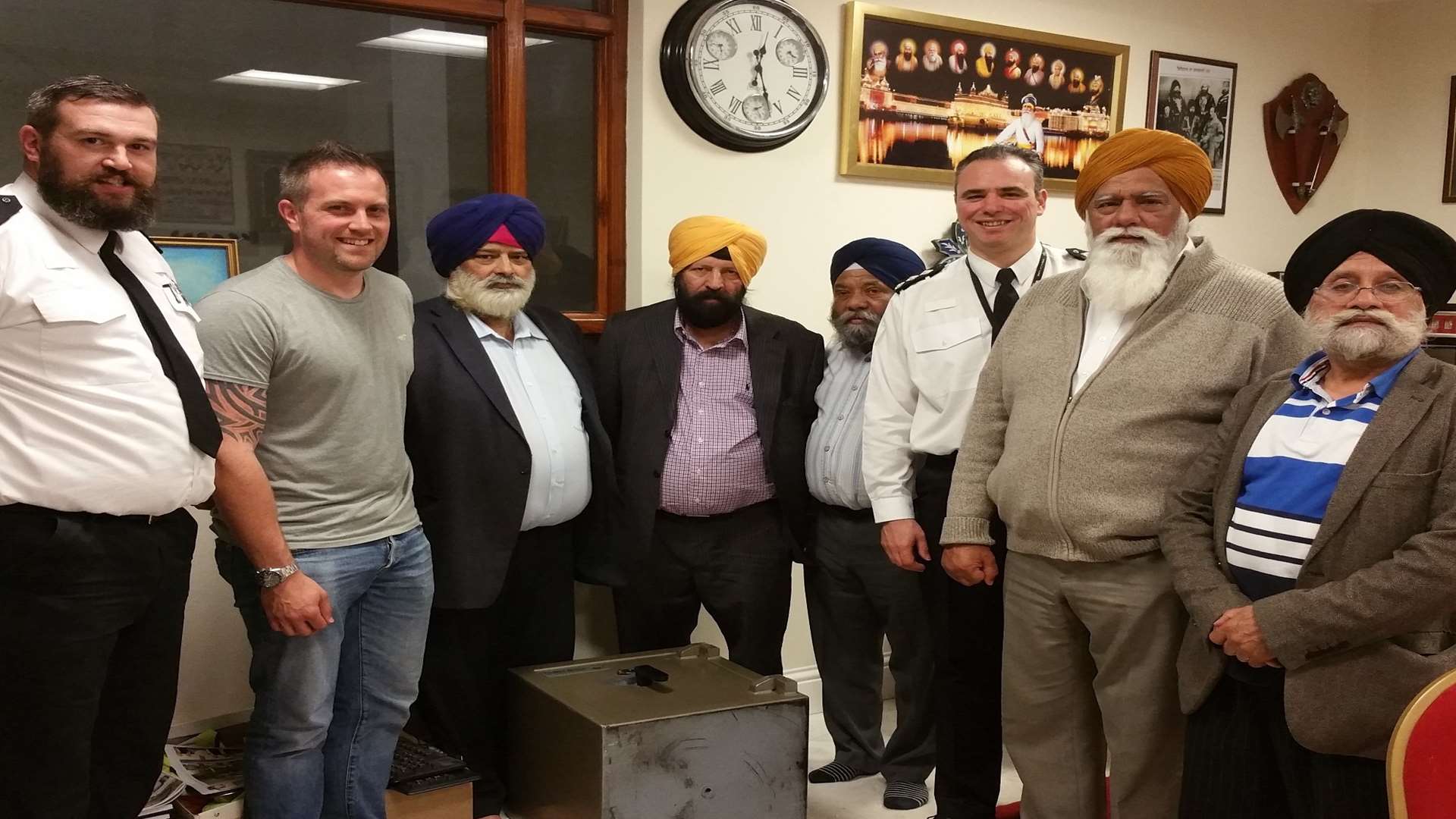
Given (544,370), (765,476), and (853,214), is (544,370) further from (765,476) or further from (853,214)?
(853,214)

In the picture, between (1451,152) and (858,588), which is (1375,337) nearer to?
(858,588)

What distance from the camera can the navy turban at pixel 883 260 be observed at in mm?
3088

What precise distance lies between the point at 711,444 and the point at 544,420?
44 cm

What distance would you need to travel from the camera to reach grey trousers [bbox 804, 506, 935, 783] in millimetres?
2986

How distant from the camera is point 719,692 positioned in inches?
107

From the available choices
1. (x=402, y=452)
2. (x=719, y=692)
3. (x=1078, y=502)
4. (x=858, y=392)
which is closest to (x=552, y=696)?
(x=719, y=692)

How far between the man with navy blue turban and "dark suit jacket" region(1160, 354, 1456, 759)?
1.20m

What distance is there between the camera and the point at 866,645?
10.3 ft

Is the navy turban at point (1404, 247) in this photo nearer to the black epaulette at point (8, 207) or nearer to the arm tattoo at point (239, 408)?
the arm tattoo at point (239, 408)

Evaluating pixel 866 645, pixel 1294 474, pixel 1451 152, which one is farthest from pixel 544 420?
pixel 1451 152

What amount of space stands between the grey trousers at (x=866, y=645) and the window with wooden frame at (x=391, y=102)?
100cm

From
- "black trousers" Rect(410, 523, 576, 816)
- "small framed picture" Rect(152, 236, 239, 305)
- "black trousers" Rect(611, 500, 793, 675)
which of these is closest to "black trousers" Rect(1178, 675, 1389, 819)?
"black trousers" Rect(611, 500, 793, 675)

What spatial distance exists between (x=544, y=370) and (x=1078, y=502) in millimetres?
1324

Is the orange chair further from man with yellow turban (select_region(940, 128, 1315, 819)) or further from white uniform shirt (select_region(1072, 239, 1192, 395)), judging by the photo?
white uniform shirt (select_region(1072, 239, 1192, 395))
